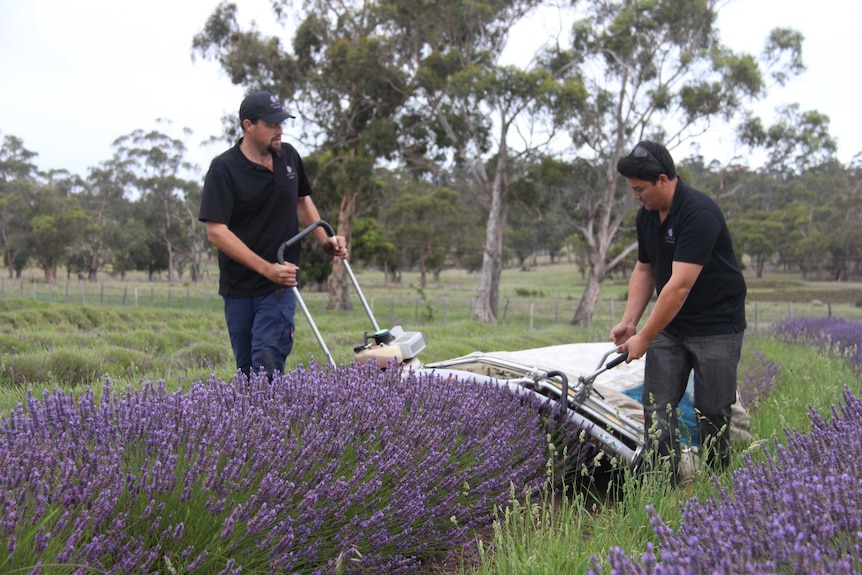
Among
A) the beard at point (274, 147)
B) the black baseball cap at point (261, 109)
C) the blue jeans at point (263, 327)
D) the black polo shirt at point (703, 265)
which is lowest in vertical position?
the blue jeans at point (263, 327)

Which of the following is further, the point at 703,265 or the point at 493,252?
the point at 493,252

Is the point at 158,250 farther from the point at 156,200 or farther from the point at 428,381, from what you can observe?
the point at 428,381

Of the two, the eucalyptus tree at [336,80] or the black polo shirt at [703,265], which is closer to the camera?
the black polo shirt at [703,265]

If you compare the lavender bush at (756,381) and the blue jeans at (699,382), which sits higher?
the blue jeans at (699,382)

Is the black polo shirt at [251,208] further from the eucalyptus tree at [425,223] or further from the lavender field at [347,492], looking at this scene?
the eucalyptus tree at [425,223]

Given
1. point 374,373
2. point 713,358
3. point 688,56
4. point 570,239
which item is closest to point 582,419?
point 713,358

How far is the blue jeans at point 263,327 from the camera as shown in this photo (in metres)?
4.01

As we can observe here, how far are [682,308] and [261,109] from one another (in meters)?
2.45

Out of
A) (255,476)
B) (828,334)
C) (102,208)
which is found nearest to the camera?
(255,476)

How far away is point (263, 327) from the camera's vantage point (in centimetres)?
403

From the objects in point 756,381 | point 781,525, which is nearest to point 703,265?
point 781,525

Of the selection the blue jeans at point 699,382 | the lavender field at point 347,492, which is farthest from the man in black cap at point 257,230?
the blue jeans at point 699,382

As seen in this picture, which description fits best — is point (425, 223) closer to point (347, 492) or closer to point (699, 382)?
point (699, 382)

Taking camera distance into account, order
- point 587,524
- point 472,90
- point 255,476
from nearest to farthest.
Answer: point 255,476, point 587,524, point 472,90
